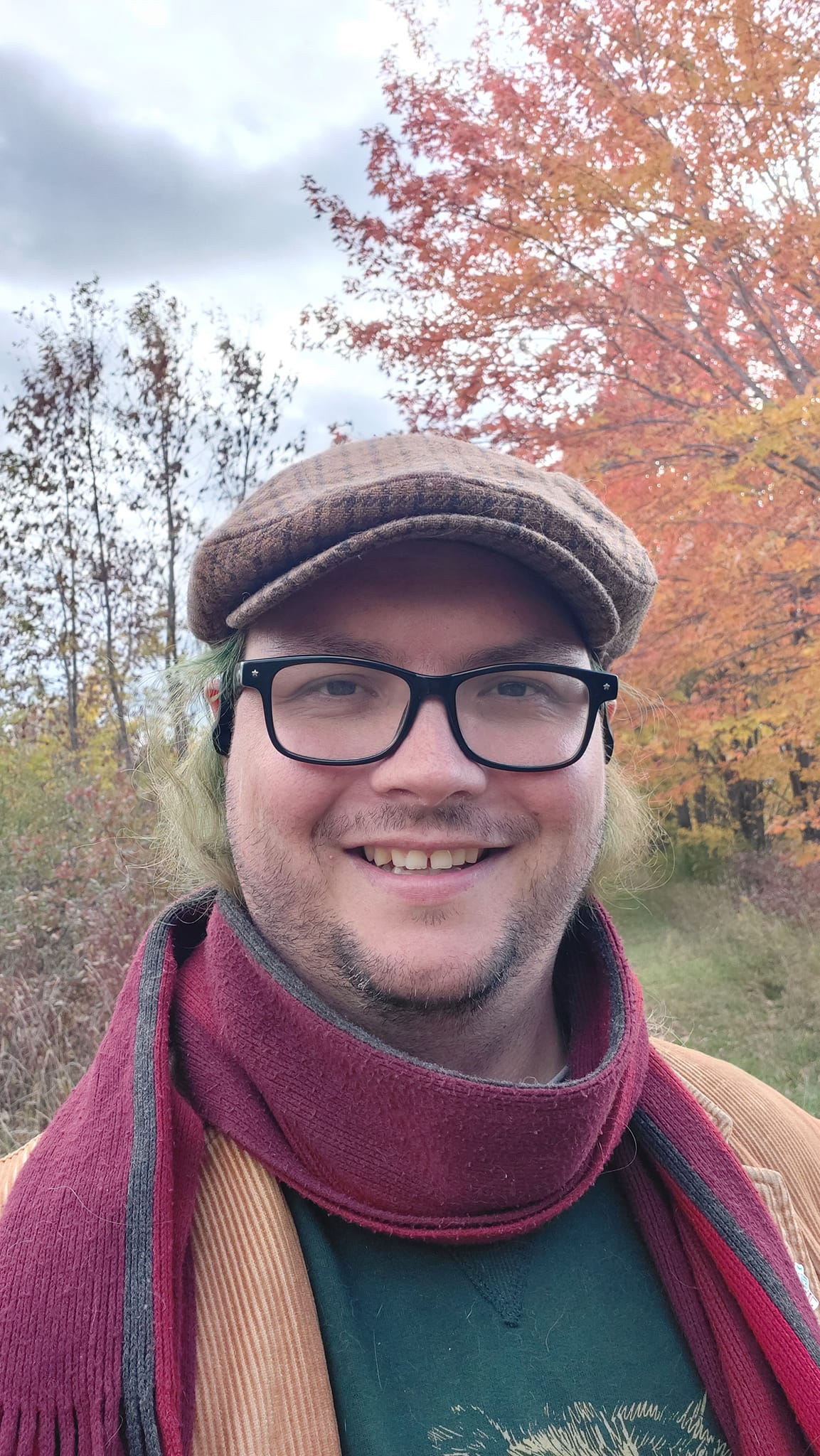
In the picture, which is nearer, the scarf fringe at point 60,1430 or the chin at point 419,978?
the scarf fringe at point 60,1430

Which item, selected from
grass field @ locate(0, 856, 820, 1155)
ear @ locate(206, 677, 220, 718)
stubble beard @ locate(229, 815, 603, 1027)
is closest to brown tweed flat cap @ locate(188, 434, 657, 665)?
ear @ locate(206, 677, 220, 718)

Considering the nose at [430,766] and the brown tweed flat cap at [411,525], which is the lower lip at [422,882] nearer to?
the nose at [430,766]

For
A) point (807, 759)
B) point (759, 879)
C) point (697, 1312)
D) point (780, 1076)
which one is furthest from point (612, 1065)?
point (759, 879)

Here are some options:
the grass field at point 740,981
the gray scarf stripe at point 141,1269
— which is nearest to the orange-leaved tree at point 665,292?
the grass field at point 740,981

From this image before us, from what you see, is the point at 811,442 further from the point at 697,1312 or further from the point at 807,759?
the point at 807,759

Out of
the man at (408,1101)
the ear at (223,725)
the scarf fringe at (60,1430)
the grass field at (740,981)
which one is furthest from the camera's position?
the grass field at (740,981)

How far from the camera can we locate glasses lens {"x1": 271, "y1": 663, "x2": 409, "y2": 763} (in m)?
1.25

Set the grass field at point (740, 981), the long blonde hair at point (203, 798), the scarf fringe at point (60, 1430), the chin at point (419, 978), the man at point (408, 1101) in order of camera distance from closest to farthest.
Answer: the scarf fringe at point (60, 1430) → the man at point (408, 1101) → the chin at point (419, 978) → the long blonde hair at point (203, 798) → the grass field at point (740, 981)

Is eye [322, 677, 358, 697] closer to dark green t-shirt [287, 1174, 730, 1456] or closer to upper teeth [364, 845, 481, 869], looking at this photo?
upper teeth [364, 845, 481, 869]

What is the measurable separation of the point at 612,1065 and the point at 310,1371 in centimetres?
55

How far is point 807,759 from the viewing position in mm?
9461

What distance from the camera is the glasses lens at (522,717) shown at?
126 cm

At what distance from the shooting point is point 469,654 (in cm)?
126

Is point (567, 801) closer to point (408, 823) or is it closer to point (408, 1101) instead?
point (408, 823)
